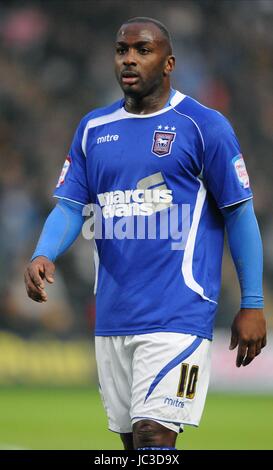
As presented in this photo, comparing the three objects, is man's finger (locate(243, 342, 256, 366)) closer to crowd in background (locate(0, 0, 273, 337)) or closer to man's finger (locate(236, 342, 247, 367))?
man's finger (locate(236, 342, 247, 367))

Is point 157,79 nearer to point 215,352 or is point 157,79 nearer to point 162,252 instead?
point 162,252

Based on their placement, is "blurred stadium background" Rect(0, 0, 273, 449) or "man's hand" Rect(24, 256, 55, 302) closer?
"man's hand" Rect(24, 256, 55, 302)

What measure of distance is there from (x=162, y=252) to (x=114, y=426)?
2.83 feet

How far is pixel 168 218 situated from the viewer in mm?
5430

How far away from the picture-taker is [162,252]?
540 centimetres

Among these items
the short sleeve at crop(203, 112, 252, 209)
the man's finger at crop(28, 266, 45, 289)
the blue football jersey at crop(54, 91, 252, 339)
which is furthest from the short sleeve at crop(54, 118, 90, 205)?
the short sleeve at crop(203, 112, 252, 209)

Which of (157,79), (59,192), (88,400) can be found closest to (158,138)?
(157,79)

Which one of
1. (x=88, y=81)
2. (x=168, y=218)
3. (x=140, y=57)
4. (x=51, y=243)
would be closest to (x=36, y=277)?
(x=51, y=243)

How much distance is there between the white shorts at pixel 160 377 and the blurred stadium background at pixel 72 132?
6.54 meters

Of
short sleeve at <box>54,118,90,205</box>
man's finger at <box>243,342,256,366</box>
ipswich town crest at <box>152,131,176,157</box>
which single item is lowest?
man's finger at <box>243,342,256,366</box>

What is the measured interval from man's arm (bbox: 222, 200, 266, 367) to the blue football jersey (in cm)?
8

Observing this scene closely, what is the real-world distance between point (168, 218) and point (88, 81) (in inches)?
455

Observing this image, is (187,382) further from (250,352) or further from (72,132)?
(72,132)

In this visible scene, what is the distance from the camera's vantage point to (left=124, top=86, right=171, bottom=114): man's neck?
18.2ft
